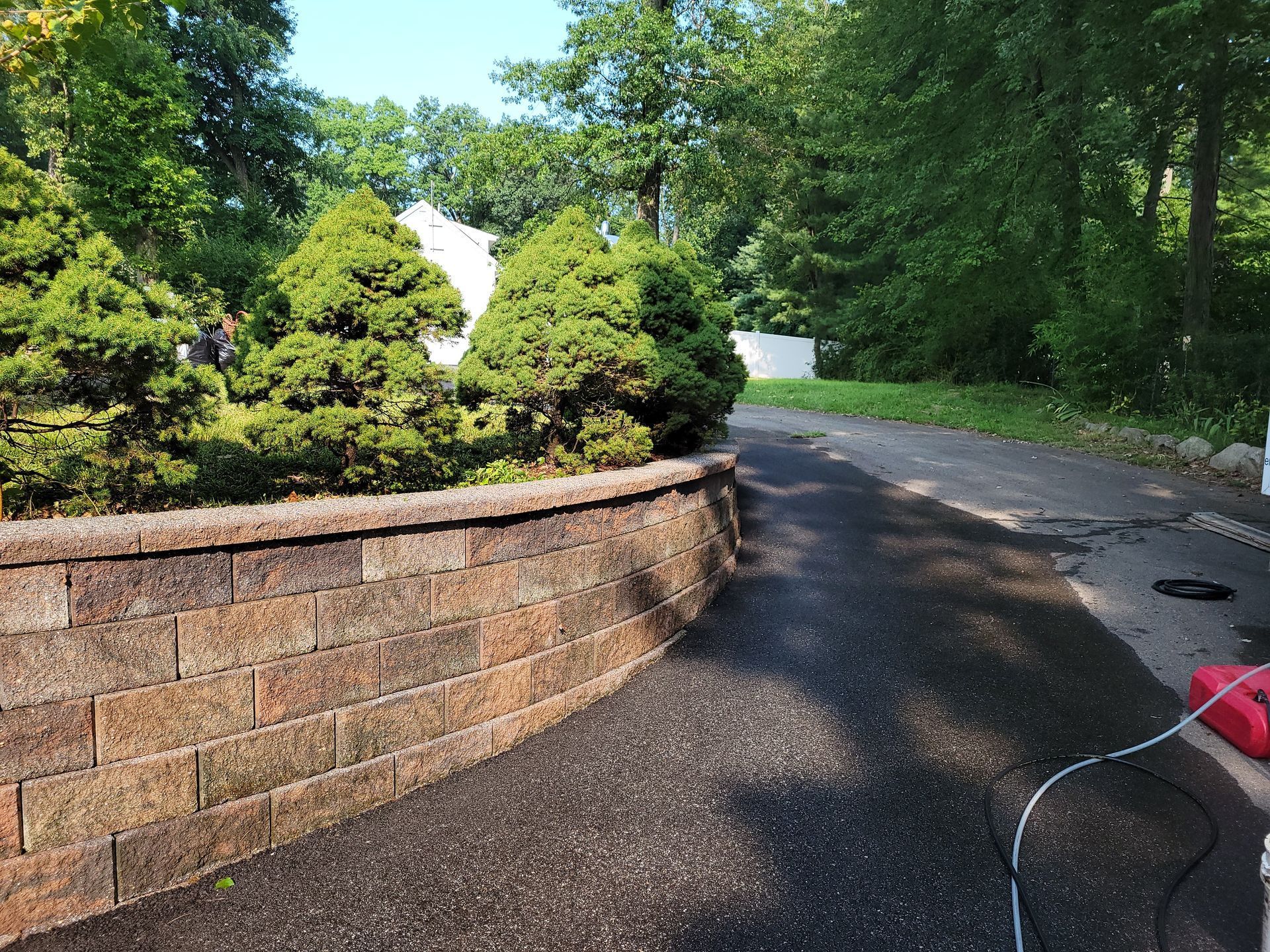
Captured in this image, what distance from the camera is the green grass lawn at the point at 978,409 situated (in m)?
12.4

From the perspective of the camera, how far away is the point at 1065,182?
15.1 meters

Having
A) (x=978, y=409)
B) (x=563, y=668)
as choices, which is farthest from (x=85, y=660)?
(x=978, y=409)

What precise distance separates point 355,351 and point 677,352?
8.61 ft

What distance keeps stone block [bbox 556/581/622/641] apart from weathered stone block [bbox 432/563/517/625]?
36 cm

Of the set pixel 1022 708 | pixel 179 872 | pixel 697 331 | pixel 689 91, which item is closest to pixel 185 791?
pixel 179 872

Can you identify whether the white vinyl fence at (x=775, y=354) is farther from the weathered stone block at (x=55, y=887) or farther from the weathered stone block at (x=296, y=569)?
the weathered stone block at (x=55, y=887)

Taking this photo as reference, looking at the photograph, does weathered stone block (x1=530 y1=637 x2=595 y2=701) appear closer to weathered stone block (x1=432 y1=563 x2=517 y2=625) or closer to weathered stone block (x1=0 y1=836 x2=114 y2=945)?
weathered stone block (x1=432 y1=563 x2=517 y2=625)

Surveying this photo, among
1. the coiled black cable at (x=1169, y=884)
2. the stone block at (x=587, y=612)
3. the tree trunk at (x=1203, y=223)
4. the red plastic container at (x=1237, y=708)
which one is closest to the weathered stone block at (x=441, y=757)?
the stone block at (x=587, y=612)

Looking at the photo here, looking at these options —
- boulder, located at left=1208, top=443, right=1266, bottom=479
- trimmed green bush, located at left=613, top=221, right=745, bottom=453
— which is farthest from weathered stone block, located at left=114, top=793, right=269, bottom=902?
boulder, located at left=1208, top=443, right=1266, bottom=479

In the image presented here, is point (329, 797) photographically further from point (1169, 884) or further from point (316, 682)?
point (1169, 884)

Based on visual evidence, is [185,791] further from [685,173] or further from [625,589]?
[685,173]

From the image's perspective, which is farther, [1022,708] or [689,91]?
[689,91]

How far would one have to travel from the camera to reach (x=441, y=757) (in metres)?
3.32

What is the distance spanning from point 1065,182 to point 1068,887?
15799mm
